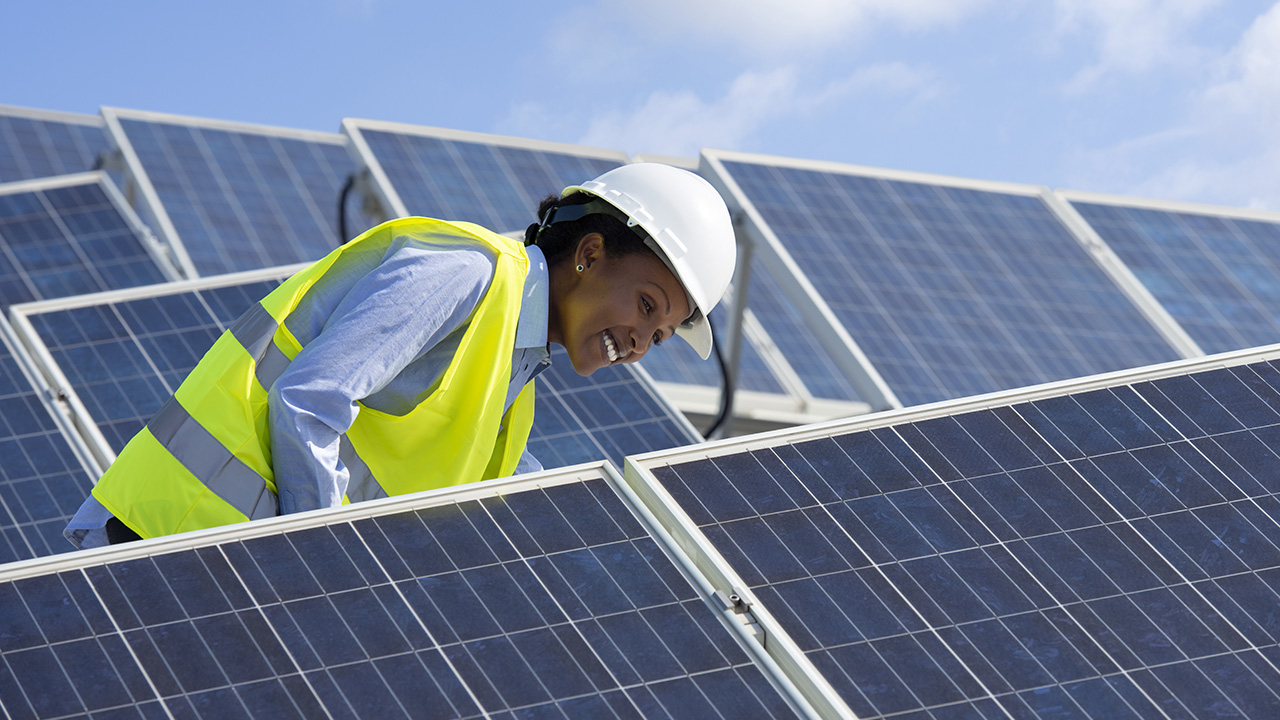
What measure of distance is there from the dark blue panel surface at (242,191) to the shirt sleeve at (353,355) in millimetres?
8428

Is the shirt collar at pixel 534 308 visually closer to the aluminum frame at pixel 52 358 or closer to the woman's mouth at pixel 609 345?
the woman's mouth at pixel 609 345

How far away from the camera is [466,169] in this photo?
12625mm

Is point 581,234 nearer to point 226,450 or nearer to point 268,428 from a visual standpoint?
point 268,428

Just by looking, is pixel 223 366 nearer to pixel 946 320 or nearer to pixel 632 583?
pixel 632 583

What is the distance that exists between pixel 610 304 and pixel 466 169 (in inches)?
333

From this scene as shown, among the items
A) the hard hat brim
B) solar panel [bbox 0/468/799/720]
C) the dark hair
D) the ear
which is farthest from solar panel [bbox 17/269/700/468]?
solar panel [bbox 0/468/799/720]

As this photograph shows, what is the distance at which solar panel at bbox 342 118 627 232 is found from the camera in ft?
38.1

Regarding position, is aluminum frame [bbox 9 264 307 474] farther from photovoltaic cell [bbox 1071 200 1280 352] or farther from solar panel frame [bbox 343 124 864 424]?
photovoltaic cell [bbox 1071 200 1280 352]

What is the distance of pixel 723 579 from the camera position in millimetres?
3791

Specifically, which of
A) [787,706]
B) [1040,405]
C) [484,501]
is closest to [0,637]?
[484,501]

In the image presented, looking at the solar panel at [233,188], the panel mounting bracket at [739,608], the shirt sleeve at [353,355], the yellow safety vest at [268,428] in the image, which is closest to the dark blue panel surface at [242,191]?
the solar panel at [233,188]

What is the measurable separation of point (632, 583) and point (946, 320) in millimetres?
7444

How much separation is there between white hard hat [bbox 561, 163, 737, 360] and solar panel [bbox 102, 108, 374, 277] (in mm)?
7741

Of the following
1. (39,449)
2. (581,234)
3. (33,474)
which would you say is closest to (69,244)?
(39,449)
